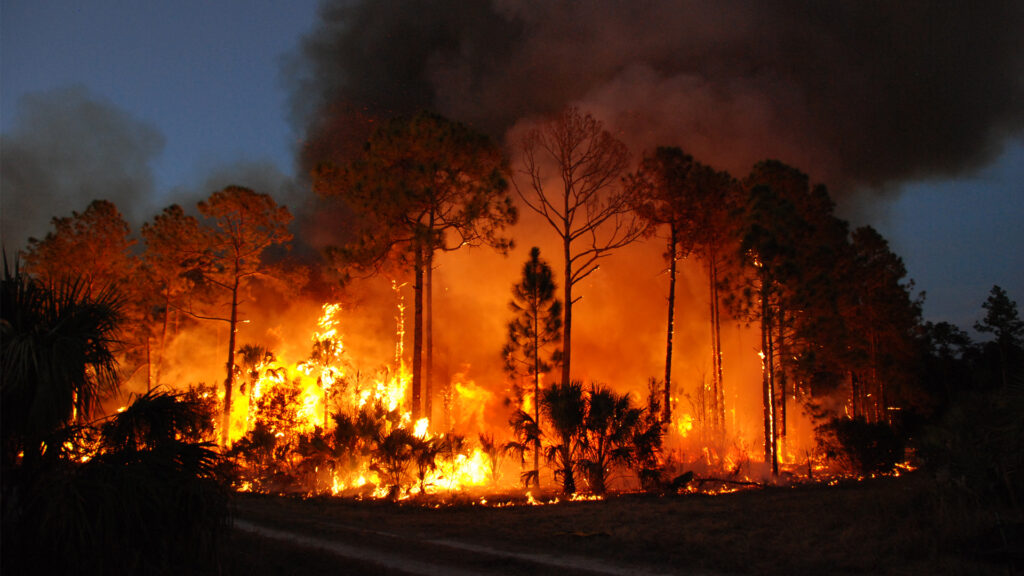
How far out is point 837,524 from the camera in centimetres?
1147

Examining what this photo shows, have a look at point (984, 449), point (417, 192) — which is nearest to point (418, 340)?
point (417, 192)

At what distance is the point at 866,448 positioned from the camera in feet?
80.0

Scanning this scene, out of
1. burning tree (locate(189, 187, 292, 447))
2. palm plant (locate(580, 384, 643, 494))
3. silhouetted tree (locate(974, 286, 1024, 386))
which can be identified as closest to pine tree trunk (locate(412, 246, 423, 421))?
palm plant (locate(580, 384, 643, 494))

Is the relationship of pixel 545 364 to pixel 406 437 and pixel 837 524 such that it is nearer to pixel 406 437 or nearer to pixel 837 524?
pixel 406 437

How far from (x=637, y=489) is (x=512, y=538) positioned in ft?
26.9

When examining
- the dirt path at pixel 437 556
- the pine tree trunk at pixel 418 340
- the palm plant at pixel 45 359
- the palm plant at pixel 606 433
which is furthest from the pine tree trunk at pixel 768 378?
the palm plant at pixel 45 359

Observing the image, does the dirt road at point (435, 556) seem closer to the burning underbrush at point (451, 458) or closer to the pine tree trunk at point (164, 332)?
the burning underbrush at point (451, 458)

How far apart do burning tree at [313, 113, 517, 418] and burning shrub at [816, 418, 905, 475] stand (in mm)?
14940

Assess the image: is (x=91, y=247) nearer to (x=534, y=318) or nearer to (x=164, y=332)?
(x=164, y=332)

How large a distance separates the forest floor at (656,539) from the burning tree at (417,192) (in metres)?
11.1

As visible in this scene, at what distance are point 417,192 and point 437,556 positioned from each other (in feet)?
52.2

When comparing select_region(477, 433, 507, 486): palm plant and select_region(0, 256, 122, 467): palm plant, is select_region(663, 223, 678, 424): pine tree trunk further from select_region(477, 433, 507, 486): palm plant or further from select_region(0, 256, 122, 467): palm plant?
select_region(0, 256, 122, 467): palm plant

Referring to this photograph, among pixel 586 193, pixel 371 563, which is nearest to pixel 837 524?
pixel 371 563

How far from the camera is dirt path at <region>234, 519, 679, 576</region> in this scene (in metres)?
9.54
